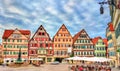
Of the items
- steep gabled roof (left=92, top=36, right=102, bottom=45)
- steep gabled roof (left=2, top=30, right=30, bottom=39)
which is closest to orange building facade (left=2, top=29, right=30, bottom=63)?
steep gabled roof (left=2, top=30, right=30, bottom=39)

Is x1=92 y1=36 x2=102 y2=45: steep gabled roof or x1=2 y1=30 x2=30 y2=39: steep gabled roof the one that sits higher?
x1=2 y1=30 x2=30 y2=39: steep gabled roof

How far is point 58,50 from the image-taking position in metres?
79.9

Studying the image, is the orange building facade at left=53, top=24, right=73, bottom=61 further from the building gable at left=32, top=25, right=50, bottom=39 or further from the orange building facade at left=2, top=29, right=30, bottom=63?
the orange building facade at left=2, top=29, right=30, bottom=63

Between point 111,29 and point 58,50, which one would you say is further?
point 58,50

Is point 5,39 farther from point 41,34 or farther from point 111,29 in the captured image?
point 111,29

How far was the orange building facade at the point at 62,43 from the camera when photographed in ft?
262

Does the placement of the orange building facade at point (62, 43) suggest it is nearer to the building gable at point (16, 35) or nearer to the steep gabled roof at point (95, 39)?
the steep gabled roof at point (95, 39)

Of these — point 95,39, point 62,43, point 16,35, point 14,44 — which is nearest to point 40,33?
point 16,35

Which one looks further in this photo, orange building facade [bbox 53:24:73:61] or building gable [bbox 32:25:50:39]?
orange building facade [bbox 53:24:73:61]

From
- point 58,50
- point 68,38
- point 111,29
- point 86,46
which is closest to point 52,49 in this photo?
point 58,50

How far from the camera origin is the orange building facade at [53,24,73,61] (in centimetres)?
7975

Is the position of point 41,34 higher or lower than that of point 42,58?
higher

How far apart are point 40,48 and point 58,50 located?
6.49 m

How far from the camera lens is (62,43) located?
80562 mm
